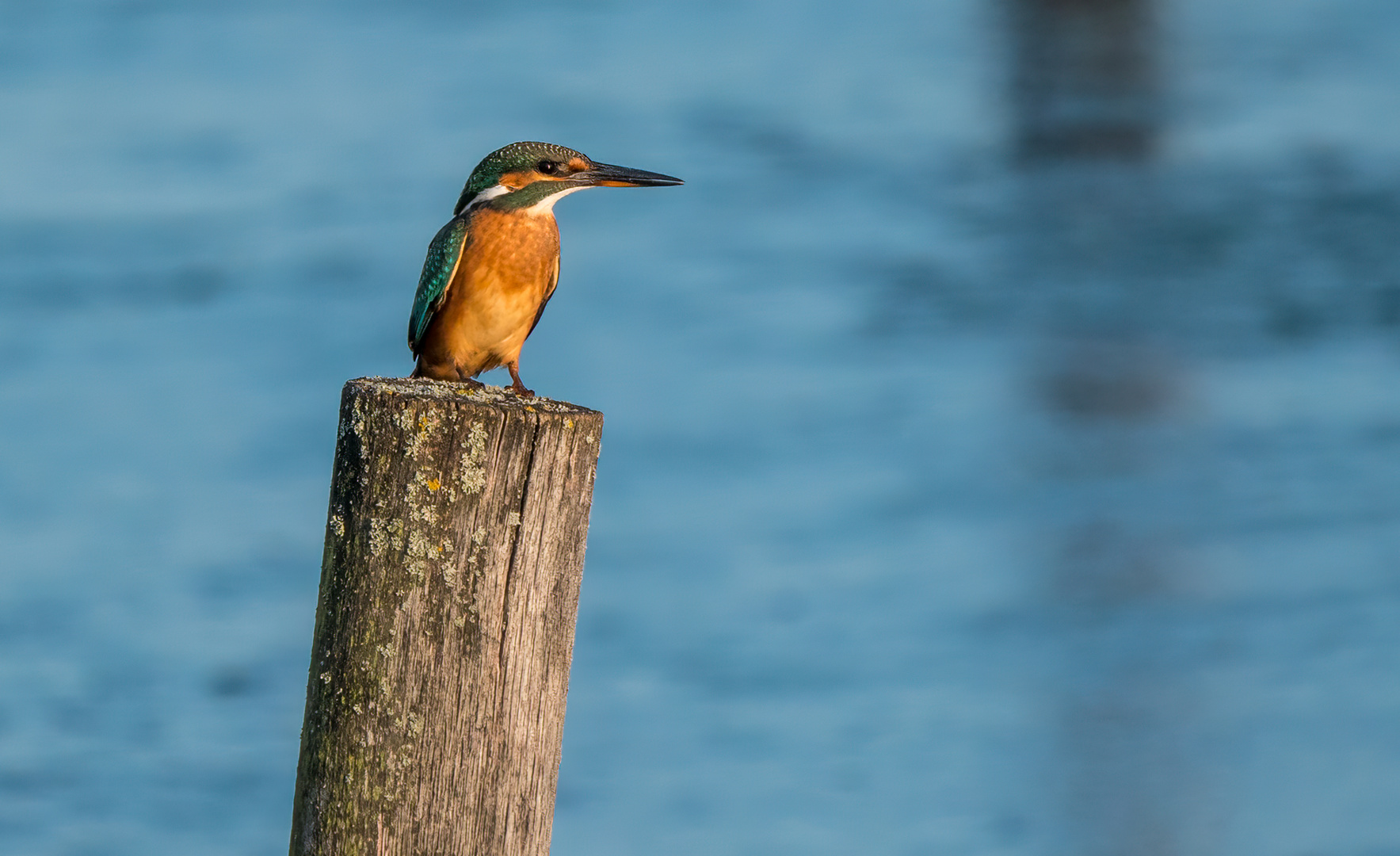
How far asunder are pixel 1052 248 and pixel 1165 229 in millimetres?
1299

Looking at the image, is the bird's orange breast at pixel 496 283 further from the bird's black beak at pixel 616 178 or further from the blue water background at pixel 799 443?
the blue water background at pixel 799 443

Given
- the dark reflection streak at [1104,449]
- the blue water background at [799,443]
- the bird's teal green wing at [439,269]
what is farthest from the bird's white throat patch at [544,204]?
the dark reflection streak at [1104,449]

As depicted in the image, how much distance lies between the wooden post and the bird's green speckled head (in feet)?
4.71

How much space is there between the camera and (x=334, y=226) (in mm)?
17609

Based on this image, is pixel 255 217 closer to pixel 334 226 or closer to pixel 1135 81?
pixel 334 226

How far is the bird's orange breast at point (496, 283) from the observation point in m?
4.11

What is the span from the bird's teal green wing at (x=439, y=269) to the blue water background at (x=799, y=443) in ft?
10.7

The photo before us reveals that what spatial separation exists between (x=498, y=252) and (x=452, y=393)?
4.76 feet

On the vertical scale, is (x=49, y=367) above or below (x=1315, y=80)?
below

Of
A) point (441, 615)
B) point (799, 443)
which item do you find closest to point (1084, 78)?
point (799, 443)

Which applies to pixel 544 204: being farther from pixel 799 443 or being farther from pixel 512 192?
pixel 799 443

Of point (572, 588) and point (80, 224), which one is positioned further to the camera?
point (80, 224)

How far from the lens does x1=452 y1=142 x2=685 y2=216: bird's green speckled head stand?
4.00 meters

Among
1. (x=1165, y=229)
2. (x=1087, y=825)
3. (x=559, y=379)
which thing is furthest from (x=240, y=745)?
(x=1165, y=229)
